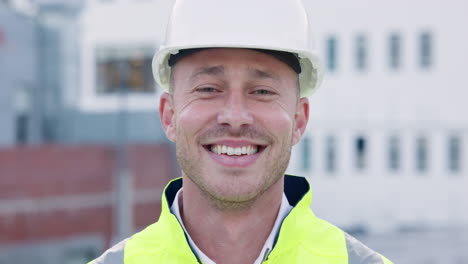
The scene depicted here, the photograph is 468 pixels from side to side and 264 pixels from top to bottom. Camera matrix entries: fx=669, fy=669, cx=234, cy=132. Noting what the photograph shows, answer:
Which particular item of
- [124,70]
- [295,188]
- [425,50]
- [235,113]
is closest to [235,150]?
[235,113]

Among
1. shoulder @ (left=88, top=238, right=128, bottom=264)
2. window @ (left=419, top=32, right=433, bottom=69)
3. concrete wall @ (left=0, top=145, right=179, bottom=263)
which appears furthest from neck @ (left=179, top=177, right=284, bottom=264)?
window @ (left=419, top=32, right=433, bottom=69)

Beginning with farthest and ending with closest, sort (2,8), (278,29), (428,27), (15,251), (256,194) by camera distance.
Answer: (428,27), (2,8), (15,251), (278,29), (256,194)

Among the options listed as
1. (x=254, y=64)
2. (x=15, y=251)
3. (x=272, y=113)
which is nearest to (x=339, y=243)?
(x=272, y=113)

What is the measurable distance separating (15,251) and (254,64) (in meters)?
14.4

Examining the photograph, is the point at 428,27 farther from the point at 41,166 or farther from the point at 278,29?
the point at 278,29

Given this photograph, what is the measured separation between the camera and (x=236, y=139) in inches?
84.4

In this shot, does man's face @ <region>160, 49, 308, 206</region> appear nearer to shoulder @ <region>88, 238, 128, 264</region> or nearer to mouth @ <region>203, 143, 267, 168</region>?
mouth @ <region>203, 143, 267, 168</region>

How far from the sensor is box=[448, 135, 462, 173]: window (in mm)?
25234

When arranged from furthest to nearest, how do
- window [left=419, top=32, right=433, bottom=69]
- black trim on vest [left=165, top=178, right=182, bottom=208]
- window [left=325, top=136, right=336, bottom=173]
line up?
window [left=325, top=136, right=336, bottom=173]
window [left=419, top=32, right=433, bottom=69]
black trim on vest [left=165, top=178, right=182, bottom=208]

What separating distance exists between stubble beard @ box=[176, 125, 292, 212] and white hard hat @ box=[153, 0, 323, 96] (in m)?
0.33

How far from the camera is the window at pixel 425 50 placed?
2452 centimetres

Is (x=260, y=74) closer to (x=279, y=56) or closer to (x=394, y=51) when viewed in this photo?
(x=279, y=56)

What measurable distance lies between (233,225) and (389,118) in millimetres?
23197

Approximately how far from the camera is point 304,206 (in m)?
2.37
